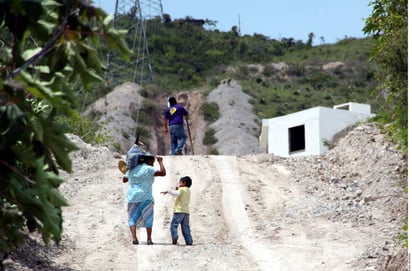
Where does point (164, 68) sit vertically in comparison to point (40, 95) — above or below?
above

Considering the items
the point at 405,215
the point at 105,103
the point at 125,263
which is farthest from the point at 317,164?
the point at 105,103

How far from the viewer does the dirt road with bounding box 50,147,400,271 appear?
11734 mm

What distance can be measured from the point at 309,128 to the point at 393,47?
12.9 meters

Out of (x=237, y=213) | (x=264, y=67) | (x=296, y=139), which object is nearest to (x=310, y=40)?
(x=264, y=67)

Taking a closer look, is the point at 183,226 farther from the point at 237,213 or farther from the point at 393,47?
the point at 393,47

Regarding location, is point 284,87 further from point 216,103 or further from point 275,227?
point 275,227

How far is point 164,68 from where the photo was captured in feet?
214

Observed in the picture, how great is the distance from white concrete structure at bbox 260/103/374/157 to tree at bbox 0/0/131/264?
2448 cm

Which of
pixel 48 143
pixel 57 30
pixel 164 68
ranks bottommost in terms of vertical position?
pixel 48 143

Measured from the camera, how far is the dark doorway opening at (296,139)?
31.7 metres

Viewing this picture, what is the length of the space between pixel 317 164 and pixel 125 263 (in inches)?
439

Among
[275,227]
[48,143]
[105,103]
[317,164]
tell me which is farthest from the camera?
[105,103]

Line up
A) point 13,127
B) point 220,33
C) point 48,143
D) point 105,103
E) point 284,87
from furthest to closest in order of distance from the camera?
point 220,33 < point 284,87 < point 105,103 < point 48,143 < point 13,127

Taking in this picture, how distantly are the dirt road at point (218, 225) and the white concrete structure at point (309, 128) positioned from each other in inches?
333
